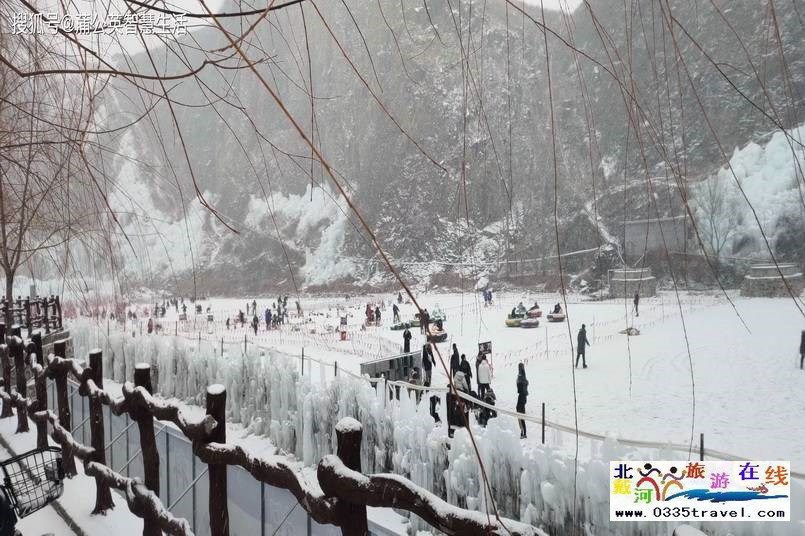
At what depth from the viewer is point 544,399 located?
8.94m

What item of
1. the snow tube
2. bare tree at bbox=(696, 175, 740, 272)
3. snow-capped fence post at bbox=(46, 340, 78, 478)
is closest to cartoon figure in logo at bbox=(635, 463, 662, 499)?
snow-capped fence post at bbox=(46, 340, 78, 478)

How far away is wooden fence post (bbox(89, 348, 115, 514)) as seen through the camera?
1.98m

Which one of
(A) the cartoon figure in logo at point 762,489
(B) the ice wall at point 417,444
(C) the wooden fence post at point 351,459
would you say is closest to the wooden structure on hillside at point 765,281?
(B) the ice wall at point 417,444

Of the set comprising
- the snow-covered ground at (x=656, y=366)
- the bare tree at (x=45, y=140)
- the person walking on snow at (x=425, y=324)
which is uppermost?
the bare tree at (x=45, y=140)

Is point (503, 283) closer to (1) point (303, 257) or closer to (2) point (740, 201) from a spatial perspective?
(2) point (740, 201)

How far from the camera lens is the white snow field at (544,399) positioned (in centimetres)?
344

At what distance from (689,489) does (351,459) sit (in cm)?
300

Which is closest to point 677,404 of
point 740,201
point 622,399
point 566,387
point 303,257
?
point 622,399

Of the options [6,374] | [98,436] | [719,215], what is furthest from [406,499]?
[719,215]

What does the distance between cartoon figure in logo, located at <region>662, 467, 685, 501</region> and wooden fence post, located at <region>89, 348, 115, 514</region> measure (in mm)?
3107

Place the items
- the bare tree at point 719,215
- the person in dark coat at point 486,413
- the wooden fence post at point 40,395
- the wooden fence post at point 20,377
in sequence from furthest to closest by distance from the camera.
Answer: the bare tree at point 719,215 < the person in dark coat at point 486,413 < the wooden fence post at point 20,377 < the wooden fence post at point 40,395

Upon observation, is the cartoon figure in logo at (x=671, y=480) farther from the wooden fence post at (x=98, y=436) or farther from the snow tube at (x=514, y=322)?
the snow tube at (x=514, y=322)

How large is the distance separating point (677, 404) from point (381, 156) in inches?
1484

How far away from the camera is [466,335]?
54.3 ft
